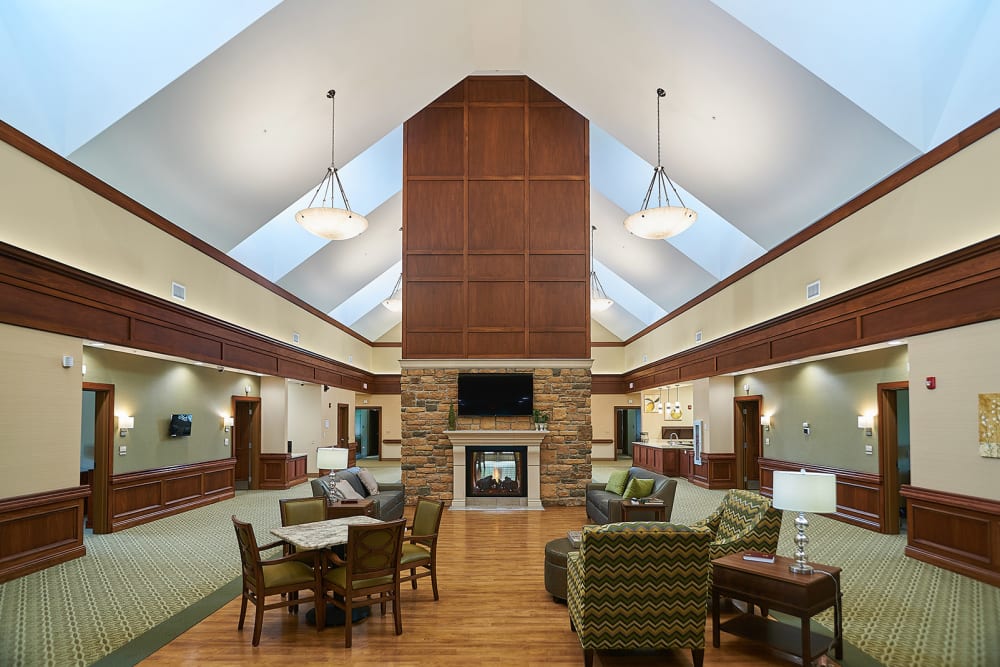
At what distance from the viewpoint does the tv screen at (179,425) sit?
11000 millimetres

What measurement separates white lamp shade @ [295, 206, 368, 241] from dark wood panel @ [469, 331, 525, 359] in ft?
11.2

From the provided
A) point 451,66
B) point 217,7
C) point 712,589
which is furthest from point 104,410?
point 712,589

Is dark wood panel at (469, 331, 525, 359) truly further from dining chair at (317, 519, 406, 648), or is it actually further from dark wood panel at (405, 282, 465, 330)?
dining chair at (317, 519, 406, 648)

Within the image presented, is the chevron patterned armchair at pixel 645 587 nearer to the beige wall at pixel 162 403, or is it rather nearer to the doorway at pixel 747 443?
the beige wall at pixel 162 403

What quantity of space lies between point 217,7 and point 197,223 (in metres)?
3.55

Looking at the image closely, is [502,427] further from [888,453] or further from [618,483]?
[888,453]

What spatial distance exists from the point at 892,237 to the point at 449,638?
20.3 ft

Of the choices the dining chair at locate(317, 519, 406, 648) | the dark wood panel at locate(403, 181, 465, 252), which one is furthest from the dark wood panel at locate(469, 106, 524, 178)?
the dining chair at locate(317, 519, 406, 648)

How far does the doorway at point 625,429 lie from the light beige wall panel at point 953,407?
16184mm

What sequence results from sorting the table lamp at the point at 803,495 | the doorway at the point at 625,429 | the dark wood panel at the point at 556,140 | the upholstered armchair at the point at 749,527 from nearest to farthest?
1. the table lamp at the point at 803,495
2. the upholstered armchair at the point at 749,527
3. the dark wood panel at the point at 556,140
4. the doorway at the point at 625,429

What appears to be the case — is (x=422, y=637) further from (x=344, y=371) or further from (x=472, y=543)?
(x=344, y=371)

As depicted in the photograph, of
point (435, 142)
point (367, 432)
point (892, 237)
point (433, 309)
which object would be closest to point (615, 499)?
point (892, 237)

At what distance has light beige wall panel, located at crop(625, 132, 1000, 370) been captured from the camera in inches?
237

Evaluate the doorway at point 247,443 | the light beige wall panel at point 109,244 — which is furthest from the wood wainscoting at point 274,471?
the light beige wall panel at point 109,244
